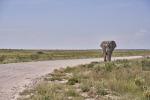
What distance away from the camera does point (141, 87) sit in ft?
58.0

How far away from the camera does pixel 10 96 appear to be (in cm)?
1591

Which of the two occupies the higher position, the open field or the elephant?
the elephant

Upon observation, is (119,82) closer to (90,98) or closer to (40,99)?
(90,98)

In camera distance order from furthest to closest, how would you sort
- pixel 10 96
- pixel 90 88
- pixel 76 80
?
pixel 76 80, pixel 90 88, pixel 10 96

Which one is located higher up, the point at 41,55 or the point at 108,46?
the point at 108,46

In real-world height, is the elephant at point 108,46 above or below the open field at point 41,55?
above

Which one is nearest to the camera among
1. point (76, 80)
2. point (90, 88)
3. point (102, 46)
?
point (90, 88)

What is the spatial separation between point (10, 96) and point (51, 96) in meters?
2.35

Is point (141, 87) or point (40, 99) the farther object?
point (141, 87)

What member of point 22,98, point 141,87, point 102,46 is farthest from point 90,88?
point 102,46

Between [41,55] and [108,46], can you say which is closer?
[108,46]

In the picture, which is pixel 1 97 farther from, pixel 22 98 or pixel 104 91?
pixel 104 91

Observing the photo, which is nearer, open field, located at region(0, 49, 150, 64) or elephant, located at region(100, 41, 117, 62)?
elephant, located at region(100, 41, 117, 62)

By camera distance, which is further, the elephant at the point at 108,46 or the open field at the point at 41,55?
the open field at the point at 41,55
